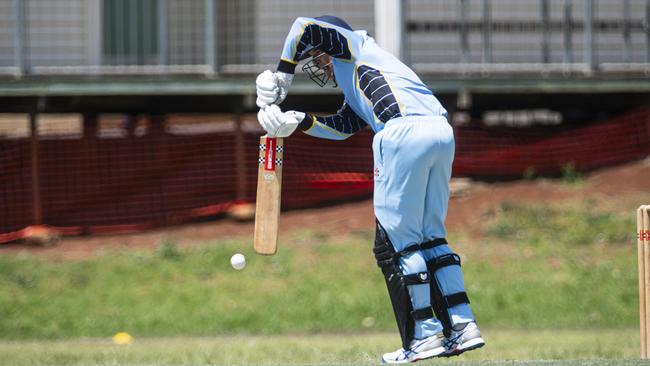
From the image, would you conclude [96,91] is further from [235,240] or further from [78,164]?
[235,240]

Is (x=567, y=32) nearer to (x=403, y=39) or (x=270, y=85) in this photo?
(x=403, y=39)

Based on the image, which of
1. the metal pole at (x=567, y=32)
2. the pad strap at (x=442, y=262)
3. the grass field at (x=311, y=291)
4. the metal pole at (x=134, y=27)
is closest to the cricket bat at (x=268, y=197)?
the pad strap at (x=442, y=262)

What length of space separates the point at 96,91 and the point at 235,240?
8.46ft

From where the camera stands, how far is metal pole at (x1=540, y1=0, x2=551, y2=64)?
15.8 metres

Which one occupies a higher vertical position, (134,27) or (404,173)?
(134,27)

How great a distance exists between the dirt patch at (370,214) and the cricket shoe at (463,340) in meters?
7.42

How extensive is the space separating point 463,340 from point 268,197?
1.36 meters

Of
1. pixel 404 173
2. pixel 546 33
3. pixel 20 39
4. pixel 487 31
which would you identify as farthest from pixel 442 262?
Answer: pixel 546 33

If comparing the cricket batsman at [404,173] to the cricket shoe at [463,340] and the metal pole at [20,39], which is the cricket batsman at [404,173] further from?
the metal pole at [20,39]

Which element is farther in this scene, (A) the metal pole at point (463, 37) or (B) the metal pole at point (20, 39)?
(A) the metal pole at point (463, 37)

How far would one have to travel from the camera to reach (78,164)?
14672 mm

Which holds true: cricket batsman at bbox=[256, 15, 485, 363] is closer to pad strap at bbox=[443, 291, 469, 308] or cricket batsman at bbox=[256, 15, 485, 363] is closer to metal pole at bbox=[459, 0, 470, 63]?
pad strap at bbox=[443, 291, 469, 308]

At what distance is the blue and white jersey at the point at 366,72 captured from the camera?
638 cm

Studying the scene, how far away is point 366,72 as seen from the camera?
648 cm
